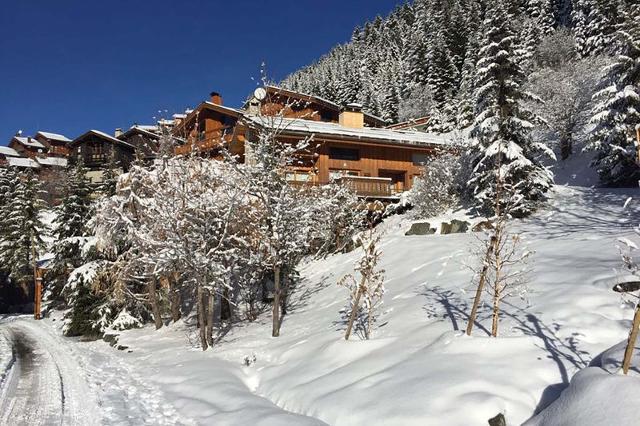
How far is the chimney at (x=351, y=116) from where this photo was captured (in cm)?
3553

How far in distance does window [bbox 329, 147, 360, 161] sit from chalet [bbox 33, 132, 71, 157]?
61.0 metres

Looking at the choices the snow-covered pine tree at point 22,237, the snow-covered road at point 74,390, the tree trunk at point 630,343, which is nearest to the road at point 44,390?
the snow-covered road at point 74,390

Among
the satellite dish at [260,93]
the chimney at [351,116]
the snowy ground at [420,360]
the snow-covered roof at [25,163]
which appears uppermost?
the snow-covered roof at [25,163]

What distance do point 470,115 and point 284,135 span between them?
2573 cm

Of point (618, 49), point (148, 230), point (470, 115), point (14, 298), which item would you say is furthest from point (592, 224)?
point (14, 298)

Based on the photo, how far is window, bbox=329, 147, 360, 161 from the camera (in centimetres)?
2920

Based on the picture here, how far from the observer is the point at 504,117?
1830 centimetres

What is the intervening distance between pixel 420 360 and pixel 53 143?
269ft

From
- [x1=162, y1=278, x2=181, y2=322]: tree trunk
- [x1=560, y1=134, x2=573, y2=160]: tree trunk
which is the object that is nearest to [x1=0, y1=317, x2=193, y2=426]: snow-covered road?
[x1=162, y1=278, x2=181, y2=322]: tree trunk

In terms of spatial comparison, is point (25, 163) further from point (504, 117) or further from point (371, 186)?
point (504, 117)

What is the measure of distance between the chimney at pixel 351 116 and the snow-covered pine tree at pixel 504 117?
17210 millimetres

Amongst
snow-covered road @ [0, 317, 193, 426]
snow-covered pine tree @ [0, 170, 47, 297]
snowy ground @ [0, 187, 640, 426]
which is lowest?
snow-covered road @ [0, 317, 193, 426]

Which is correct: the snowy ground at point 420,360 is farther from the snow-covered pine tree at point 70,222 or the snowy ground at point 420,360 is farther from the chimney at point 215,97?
the chimney at point 215,97

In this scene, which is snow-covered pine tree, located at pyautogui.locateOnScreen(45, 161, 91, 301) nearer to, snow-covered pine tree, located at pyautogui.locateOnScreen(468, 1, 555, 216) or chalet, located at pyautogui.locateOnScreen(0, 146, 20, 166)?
snow-covered pine tree, located at pyautogui.locateOnScreen(468, 1, 555, 216)
